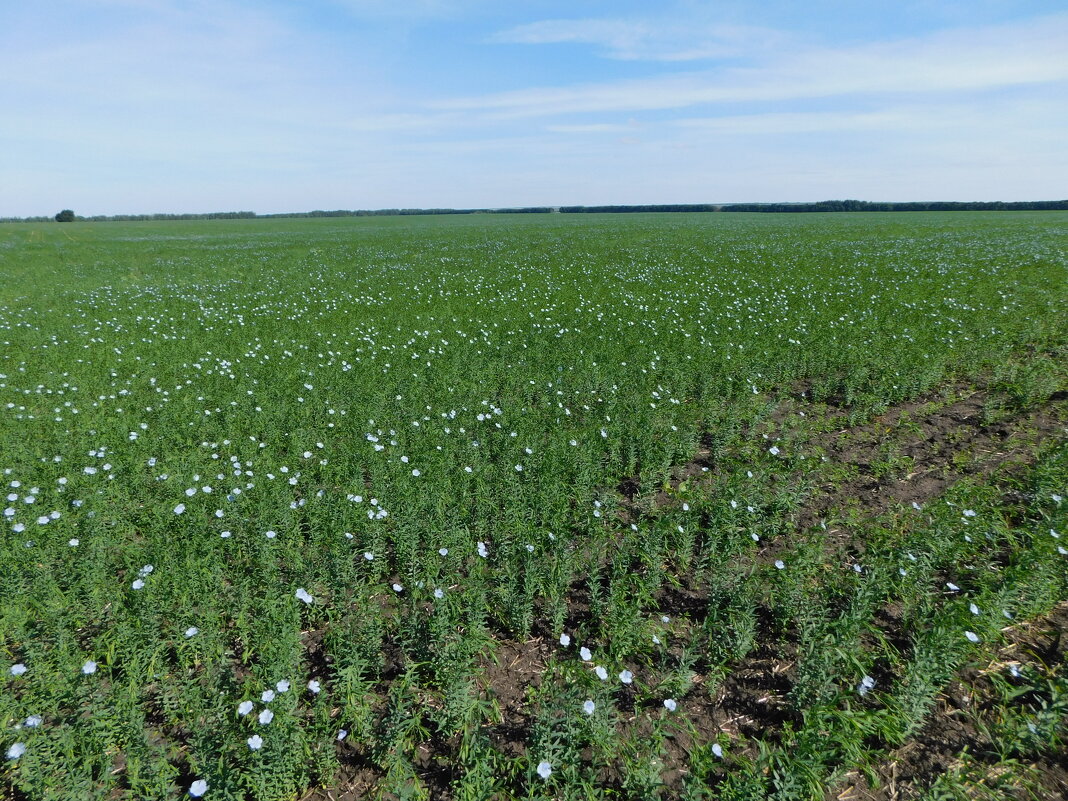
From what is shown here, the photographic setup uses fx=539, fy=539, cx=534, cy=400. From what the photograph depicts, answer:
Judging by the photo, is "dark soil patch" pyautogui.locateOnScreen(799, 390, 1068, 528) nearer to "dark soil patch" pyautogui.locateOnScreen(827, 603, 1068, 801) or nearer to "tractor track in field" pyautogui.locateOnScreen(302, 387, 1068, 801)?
"tractor track in field" pyautogui.locateOnScreen(302, 387, 1068, 801)

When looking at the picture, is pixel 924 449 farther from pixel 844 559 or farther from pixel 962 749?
pixel 962 749

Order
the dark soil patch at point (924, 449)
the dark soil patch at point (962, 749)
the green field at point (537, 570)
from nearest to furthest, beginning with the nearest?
the dark soil patch at point (962, 749) < the green field at point (537, 570) < the dark soil patch at point (924, 449)

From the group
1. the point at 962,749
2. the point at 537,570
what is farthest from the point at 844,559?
the point at 537,570

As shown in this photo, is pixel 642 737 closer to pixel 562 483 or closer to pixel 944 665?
pixel 944 665

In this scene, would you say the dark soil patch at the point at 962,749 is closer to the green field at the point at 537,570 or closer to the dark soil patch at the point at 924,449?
the green field at the point at 537,570

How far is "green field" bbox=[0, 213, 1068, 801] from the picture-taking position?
285 cm

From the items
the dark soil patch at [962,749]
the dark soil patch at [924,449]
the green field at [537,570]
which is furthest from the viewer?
the dark soil patch at [924,449]

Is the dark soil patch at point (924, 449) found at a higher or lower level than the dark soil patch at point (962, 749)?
higher

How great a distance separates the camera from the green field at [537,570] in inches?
112

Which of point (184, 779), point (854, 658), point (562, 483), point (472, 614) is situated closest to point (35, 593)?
point (184, 779)

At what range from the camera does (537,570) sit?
4223 millimetres

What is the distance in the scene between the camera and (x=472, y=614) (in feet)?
12.0

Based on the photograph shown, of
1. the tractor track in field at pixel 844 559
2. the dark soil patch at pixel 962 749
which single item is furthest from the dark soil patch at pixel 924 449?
the dark soil patch at pixel 962 749

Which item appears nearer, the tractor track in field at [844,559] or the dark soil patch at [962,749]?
the dark soil patch at [962,749]
